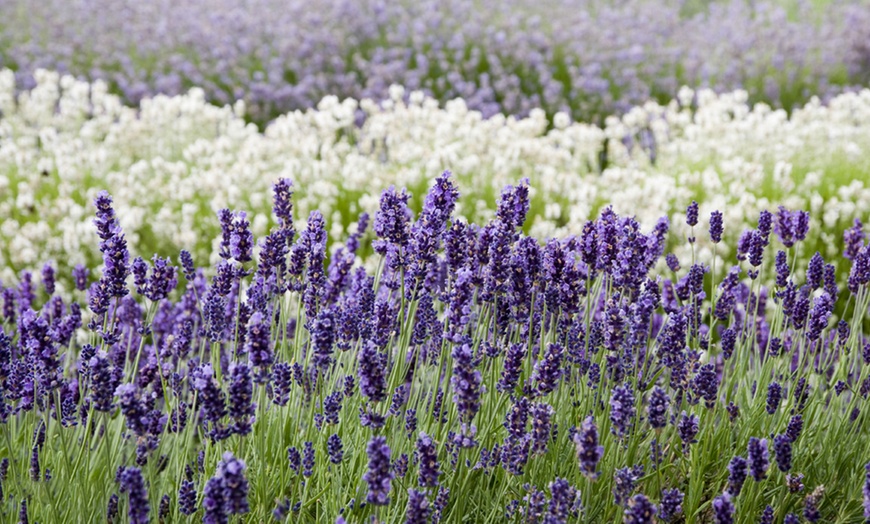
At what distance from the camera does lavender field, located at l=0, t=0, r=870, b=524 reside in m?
1.91

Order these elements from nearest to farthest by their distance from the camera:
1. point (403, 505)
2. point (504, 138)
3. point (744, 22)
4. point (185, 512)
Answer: point (185, 512), point (403, 505), point (504, 138), point (744, 22)

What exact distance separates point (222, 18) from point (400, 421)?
9.06 meters

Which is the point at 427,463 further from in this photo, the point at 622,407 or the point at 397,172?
the point at 397,172

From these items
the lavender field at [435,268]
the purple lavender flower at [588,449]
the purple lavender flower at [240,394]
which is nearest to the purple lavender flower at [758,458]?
the lavender field at [435,268]

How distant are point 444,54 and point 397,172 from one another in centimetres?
419

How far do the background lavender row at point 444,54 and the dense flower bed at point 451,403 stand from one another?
6.39 metres

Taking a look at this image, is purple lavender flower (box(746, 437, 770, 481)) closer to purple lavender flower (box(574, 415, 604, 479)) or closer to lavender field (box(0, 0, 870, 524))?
lavender field (box(0, 0, 870, 524))

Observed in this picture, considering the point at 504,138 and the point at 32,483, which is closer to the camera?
the point at 32,483

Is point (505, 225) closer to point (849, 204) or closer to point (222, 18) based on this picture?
Result: point (849, 204)

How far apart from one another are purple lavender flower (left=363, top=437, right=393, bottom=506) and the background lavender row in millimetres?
7283

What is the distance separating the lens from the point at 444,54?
9258mm

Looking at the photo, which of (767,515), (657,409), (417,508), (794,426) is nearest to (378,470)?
(417,508)

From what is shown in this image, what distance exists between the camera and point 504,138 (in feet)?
18.9

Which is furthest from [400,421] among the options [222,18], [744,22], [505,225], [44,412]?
[744,22]
